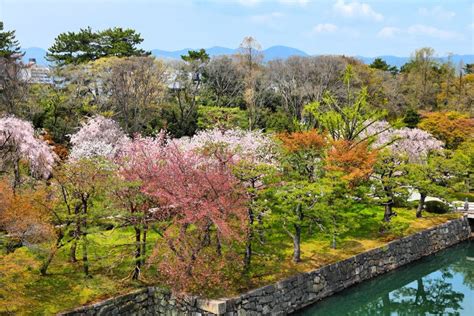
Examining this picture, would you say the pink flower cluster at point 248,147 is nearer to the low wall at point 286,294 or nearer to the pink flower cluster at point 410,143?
the low wall at point 286,294

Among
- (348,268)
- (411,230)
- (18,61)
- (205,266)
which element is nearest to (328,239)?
(348,268)

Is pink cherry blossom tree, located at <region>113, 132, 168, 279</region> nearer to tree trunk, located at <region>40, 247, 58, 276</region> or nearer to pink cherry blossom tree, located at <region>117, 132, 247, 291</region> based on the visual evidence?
pink cherry blossom tree, located at <region>117, 132, 247, 291</region>

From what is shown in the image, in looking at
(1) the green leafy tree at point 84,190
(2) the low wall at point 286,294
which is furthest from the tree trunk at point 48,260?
(2) the low wall at point 286,294

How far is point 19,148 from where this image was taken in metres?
20.9

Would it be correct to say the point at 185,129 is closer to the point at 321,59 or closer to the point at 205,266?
the point at 321,59

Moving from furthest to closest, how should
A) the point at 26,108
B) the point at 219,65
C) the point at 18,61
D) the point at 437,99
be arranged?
1. the point at 437,99
2. the point at 219,65
3. the point at 18,61
4. the point at 26,108

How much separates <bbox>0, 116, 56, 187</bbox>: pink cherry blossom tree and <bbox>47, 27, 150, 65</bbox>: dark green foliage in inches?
960

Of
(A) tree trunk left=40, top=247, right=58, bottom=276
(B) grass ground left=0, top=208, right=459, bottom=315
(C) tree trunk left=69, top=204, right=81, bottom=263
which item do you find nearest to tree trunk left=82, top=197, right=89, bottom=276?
(C) tree trunk left=69, top=204, right=81, bottom=263

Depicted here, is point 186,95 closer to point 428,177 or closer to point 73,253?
point 428,177

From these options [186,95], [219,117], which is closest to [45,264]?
[219,117]

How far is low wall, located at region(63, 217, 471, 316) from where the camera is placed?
613 inches

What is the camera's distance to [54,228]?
54.4 ft

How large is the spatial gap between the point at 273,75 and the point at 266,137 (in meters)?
26.4

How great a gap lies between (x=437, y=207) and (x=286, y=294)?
14.9 m
